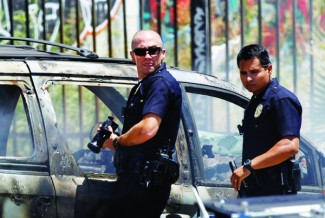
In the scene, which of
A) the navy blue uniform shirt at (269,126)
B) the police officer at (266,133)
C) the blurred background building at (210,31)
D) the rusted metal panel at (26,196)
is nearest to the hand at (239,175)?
the police officer at (266,133)

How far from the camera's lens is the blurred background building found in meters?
8.67

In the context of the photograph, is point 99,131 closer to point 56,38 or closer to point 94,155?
point 94,155

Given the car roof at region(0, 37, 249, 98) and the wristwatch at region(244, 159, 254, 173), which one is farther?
the car roof at region(0, 37, 249, 98)

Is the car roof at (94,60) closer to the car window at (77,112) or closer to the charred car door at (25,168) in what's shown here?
the charred car door at (25,168)

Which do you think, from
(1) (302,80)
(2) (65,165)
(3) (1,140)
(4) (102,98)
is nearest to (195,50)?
(1) (302,80)

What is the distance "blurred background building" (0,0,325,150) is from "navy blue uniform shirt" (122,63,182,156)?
152 inches

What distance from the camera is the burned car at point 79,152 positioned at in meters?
4.50

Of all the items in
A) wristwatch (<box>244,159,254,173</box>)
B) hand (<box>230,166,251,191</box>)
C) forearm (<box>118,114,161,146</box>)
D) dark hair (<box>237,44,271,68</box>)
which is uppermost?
dark hair (<box>237,44,271,68</box>)

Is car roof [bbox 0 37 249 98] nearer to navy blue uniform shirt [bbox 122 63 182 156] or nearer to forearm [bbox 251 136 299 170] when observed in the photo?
navy blue uniform shirt [bbox 122 63 182 156]

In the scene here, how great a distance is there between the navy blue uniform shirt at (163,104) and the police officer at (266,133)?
0.38 metres

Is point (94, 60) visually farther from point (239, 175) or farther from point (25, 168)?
point (239, 175)

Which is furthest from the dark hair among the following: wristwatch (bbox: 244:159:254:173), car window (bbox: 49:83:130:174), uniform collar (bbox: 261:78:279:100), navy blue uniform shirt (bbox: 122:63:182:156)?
car window (bbox: 49:83:130:174)

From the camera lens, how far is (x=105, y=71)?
197 inches

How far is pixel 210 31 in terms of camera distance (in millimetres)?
8672
